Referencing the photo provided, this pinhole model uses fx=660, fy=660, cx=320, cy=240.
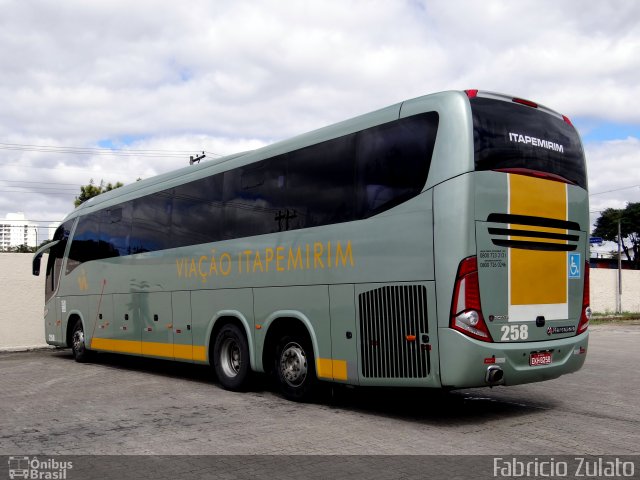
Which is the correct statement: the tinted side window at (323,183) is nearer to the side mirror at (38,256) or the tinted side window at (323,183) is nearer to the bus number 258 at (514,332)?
the bus number 258 at (514,332)

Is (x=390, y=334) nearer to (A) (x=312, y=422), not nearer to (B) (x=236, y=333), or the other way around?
(A) (x=312, y=422)

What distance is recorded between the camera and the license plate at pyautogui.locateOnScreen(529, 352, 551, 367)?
24.9 feet

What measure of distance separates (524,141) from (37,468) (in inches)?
243

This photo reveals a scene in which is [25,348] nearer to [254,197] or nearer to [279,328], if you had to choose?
[254,197]

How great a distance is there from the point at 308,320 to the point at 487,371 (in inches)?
105

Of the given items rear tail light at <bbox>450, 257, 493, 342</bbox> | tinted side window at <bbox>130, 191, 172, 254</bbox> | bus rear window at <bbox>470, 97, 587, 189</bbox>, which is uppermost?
bus rear window at <bbox>470, 97, 587, 189</bbox>

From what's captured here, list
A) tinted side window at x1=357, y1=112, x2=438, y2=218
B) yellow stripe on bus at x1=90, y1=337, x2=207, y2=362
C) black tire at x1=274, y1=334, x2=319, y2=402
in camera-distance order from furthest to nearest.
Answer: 1. yellow stripe on bus at x1=90, y1=337, x2=207, y2=362
2. black tire at x1=274, y1=334, x2=319, y2=402
3. tinted side window at x1=357, y1=112, x2=438, y2=218

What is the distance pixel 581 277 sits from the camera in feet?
27.6

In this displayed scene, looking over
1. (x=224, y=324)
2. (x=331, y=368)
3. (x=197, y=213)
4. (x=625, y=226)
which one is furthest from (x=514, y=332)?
(x=625, y=226)

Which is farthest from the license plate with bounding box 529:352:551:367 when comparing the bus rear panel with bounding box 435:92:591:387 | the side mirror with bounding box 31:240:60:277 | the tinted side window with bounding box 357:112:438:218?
the side mirror with bounding box 31:240:60:277

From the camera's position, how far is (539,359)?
7672mm

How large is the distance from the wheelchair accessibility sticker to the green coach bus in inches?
0.5

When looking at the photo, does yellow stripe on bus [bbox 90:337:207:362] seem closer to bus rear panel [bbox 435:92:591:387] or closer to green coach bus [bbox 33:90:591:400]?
green coach bus [bbox 33:90:591:400]

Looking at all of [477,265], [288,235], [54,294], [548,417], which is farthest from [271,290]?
[54,294]
